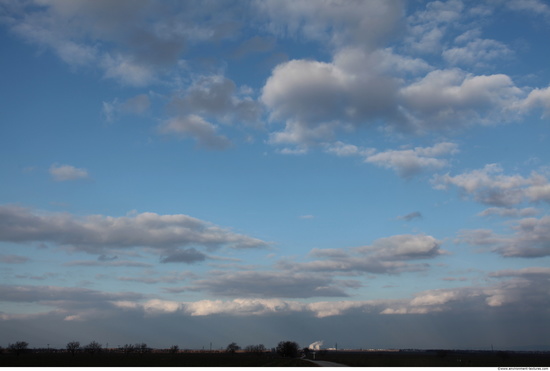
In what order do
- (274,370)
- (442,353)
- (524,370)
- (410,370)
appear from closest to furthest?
(524,370) < (274,370) < (410,370) < (442,353)

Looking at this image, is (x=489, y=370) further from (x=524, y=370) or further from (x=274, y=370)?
(x=274, y=370)

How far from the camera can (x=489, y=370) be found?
63531 mm

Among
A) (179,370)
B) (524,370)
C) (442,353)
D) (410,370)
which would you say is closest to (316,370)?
(410,370)

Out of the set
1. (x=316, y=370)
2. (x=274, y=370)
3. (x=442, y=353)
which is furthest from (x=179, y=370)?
(x=442, y=353)

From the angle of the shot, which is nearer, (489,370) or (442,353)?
(489,370)

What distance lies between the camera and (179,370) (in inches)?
2506

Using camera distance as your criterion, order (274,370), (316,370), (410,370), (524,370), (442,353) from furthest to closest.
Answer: (442,353)
(316,370)
(410,370)
(274,370)
(524,370)

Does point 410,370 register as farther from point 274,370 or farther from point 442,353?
point 442,353

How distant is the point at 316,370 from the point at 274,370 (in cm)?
2606

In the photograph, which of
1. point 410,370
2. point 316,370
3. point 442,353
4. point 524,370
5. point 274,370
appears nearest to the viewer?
point 524,370

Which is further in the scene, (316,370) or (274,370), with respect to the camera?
(316,370)

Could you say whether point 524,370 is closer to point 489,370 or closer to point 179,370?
point 489,370

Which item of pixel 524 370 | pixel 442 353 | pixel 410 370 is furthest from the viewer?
pixel 442 353

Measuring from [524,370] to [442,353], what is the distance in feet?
493
